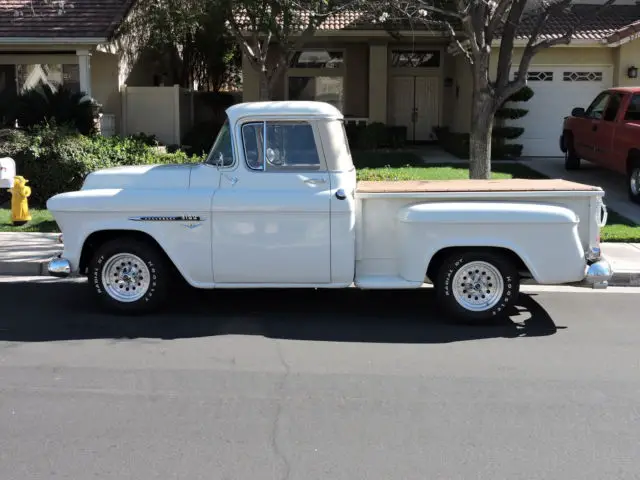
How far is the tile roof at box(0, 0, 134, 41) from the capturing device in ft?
58.8

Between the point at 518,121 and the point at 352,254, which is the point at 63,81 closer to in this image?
the point at 518,121

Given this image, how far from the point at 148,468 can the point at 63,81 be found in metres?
18.8

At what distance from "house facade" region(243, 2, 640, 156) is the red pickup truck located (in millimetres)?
3532

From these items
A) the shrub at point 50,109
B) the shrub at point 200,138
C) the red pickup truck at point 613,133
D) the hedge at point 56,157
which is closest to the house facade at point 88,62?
the shrub at point 200,138

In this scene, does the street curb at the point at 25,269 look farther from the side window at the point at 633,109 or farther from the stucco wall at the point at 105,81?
the stucco wall at the point at 105,81

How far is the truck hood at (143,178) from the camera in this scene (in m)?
7.06

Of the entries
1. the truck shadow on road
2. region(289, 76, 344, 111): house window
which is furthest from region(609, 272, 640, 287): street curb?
region(289, 76, 344, 111): house window

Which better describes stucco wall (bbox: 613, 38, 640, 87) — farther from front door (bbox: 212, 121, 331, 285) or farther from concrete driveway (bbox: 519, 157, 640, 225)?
front door (bbox: 212, 121, 331, 285)

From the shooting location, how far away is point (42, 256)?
9742 millimetres

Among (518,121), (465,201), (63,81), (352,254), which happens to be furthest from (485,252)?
(63,81)

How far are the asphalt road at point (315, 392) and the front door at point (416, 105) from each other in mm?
17951

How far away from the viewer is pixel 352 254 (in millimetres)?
6840

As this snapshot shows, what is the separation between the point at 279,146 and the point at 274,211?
0.67 meters

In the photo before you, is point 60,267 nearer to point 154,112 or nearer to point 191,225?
point 191,225
